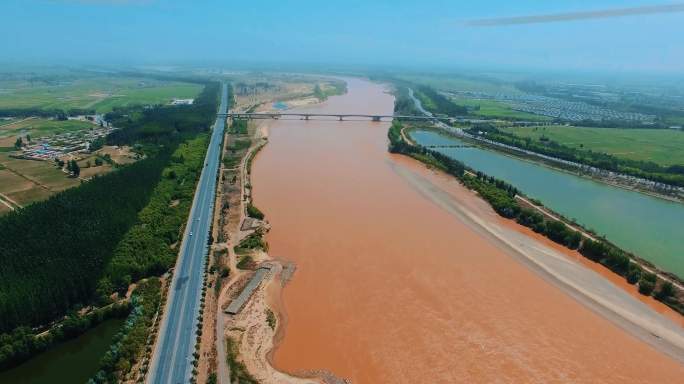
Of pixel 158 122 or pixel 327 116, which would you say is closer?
pixel 158 122

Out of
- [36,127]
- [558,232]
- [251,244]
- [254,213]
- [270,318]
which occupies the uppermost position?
[36,127]

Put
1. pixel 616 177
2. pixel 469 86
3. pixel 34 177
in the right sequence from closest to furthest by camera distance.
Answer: pixel 34 177, pixel 616 177, pixel 469 86

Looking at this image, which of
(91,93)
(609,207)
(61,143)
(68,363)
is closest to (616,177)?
(609,207)

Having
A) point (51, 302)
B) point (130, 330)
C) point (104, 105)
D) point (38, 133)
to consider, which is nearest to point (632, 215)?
point (130, 330)

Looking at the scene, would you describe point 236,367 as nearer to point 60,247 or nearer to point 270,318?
point 270,318

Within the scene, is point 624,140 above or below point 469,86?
below

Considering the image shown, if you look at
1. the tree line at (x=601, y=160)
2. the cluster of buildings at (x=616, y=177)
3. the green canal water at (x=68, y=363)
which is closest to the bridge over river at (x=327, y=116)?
the tree line at (x=601, y=160)

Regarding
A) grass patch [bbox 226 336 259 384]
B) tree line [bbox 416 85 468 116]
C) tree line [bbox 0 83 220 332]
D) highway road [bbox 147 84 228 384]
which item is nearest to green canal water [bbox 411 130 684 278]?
grass patch [bbox 226 336 259 384]
